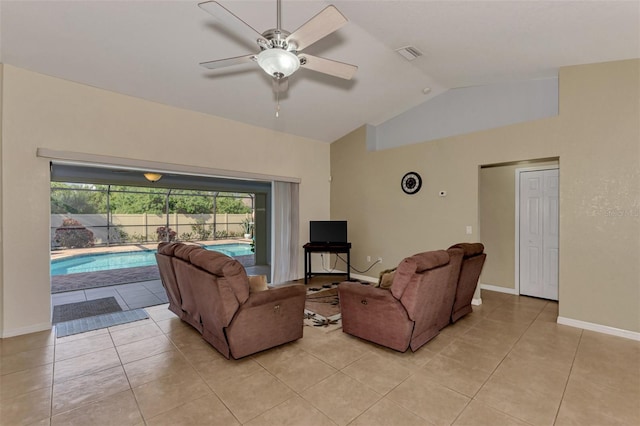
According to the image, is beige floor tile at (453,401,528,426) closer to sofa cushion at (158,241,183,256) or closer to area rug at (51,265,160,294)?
sofa cushion at (158,241,183,256)

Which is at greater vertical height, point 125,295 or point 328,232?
point 328,232

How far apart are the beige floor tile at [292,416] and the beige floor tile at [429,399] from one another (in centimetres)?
57

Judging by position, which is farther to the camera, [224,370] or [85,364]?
[85,364]

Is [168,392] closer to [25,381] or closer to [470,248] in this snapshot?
[25,381]

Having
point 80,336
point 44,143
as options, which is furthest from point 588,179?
point 44,143

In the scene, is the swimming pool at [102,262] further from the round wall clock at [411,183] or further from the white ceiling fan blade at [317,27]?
the white ceiling fan blade at [317,27]

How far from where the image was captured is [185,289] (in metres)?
3.12

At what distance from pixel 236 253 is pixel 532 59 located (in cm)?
933

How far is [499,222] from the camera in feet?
16.3

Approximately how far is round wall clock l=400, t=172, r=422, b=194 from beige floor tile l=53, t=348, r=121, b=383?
4513 millimetres

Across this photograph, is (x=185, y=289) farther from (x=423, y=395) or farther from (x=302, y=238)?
(x=302, y=238)

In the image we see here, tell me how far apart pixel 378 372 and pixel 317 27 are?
8.88ft

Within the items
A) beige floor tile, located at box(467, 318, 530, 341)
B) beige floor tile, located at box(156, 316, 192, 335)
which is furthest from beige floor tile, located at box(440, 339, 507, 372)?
beige floor tile, located at box(156, 316, 192, 335)

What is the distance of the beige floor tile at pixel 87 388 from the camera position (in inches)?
80.8
